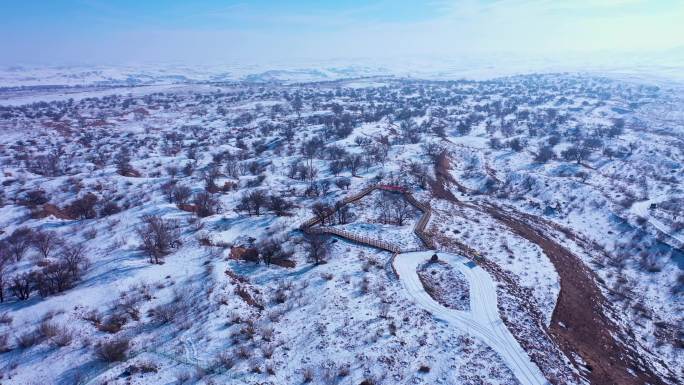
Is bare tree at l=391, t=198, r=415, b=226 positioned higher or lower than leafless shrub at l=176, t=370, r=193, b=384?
lower

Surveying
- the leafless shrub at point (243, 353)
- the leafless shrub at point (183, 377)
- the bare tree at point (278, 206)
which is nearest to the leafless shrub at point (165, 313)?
the leafless shrub at point (183, 377)

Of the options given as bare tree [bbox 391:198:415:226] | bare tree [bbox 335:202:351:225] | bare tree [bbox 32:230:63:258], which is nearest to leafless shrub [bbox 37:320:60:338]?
bare tree [bbox 32:230:63:258]

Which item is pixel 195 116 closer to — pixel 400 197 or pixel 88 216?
pixel 88 216

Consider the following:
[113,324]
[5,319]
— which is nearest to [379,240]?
[113,324]

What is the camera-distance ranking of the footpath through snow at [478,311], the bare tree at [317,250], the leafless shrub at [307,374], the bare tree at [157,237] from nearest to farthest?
the leafless shrub at [307,374] < the footpath through snow at [478,311] < the bare tree at [157,237] < the bare tree at [317,250]

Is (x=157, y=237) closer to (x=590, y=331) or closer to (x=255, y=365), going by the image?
(x=255, y=365)

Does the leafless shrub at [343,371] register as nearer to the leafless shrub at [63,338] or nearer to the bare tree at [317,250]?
the bare tree at [317,250]

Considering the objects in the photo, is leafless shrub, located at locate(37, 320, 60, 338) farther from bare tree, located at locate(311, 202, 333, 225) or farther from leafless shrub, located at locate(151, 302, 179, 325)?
bare tree, located at locate(311, 202, 333, 225)
